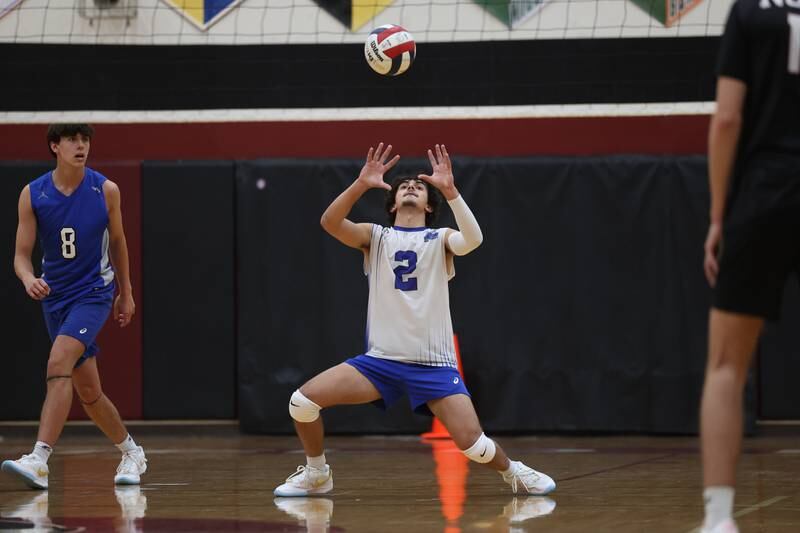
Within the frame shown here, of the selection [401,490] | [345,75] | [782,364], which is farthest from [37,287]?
[782,364]

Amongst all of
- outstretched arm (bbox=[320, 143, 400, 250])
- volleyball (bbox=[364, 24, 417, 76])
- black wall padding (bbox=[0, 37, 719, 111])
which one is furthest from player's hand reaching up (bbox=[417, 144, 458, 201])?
black wall padding (bbox=[0, 37, 719, 111])

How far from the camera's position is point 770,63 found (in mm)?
4281

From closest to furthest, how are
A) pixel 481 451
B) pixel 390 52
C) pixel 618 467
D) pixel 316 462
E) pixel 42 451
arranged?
pixel 481 451
pixel 316 462
pixel 42 451
pixel 618 467
pixel 390 52

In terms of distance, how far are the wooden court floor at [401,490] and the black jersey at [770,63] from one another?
6.34ft

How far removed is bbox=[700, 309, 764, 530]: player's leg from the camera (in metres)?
4.18

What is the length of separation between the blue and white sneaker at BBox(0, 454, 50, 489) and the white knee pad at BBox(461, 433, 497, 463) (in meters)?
2.43

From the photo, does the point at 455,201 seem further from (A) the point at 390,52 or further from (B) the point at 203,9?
(B) the point at 203,9

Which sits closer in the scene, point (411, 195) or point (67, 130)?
point (411, 195)

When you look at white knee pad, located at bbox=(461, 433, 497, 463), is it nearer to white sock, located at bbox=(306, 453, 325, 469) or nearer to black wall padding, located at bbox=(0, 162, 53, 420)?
white sock, located at bbox=(306, 453, 325, 469)

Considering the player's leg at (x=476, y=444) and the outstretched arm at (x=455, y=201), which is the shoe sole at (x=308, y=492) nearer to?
the player's leg at (x=476, y=444)

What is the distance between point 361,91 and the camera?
40.1 feet

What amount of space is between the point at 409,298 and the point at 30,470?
2339mm

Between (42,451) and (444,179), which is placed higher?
(444,179)

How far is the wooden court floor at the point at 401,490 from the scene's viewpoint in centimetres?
574
